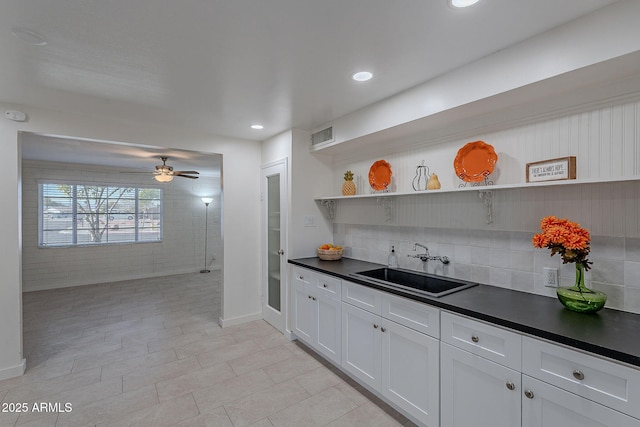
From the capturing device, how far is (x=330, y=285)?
2746mm

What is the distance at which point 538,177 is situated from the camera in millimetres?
1851

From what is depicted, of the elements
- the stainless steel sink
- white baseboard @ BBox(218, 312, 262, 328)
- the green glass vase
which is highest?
the green glass vase

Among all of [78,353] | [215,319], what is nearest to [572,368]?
[215,319]

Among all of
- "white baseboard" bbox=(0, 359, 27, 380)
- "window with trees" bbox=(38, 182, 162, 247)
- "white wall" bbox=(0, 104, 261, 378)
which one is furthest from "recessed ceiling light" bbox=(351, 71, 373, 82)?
"window with trees" bbox=(38, 182, 162, 247)

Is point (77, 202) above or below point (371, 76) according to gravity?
below

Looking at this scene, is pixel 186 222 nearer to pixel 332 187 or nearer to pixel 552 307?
pixel 332 187

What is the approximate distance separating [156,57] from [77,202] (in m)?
5.76

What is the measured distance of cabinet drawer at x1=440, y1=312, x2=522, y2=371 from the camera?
1476 millimetres

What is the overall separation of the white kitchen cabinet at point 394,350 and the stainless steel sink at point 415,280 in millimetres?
175

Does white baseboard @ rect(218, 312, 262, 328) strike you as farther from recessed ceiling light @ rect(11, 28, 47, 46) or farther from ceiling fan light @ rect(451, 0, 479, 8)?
ceiling fan light @ rect(451, 0, 479, 8)

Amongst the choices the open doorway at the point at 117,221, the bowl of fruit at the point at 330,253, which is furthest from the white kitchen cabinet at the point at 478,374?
the open doorway at the point at 117,221

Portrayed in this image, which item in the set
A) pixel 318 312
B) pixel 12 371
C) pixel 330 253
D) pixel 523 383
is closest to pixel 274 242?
pixel 330 253

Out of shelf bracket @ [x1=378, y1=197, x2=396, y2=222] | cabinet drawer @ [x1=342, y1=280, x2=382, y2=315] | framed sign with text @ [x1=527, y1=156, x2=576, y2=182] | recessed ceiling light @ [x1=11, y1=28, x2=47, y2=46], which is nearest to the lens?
recessed ceiling light @ [x1=11, y1=28, x2=47, y2=46]

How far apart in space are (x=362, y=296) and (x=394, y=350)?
455 millimetres
